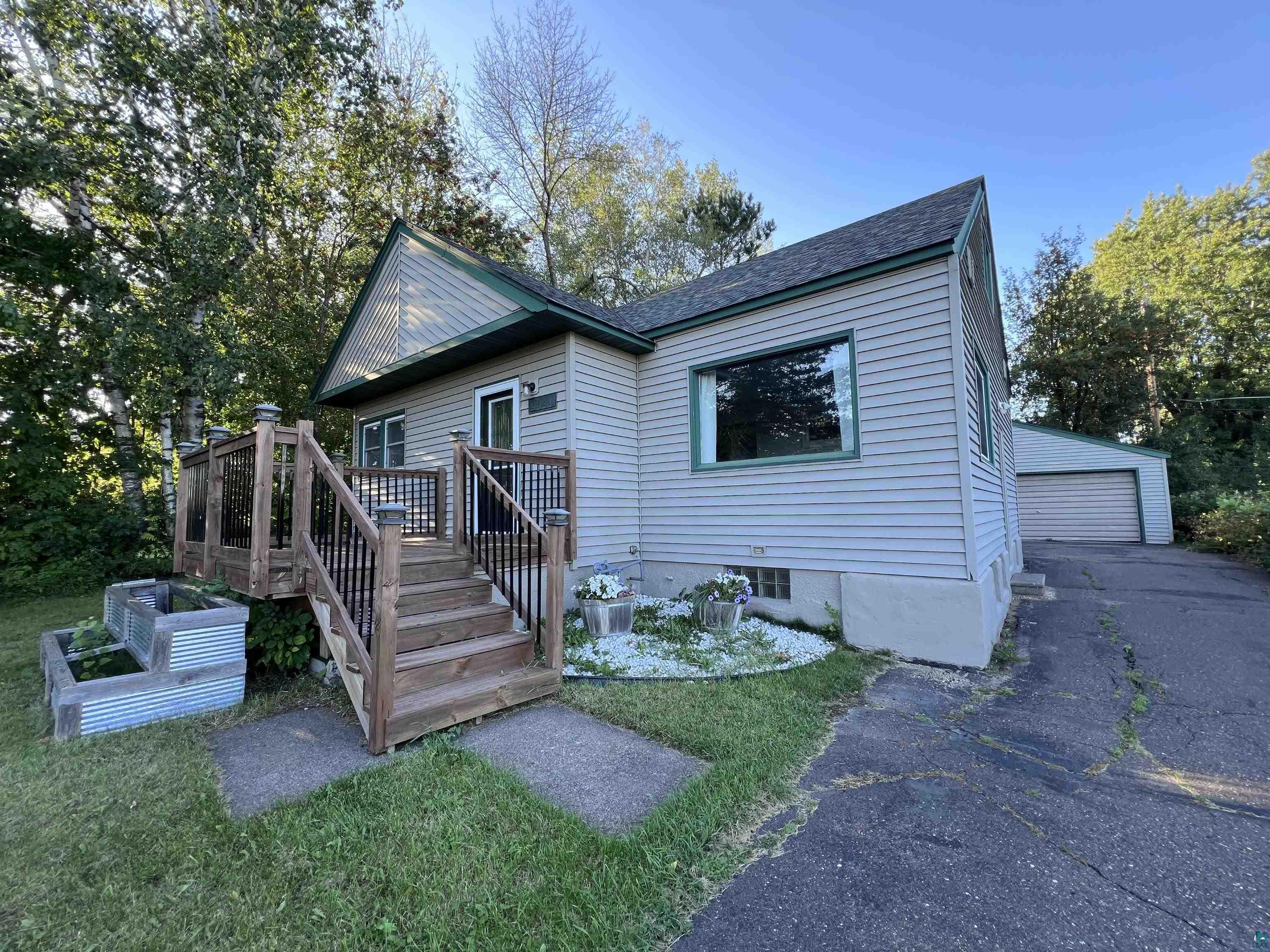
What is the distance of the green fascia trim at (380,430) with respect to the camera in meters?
8.69

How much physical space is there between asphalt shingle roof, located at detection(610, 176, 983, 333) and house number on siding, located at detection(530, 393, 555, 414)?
1.37 m

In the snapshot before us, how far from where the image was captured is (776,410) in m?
5.73

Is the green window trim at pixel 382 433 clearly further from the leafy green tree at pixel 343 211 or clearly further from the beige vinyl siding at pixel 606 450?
the beige vinyl siding at pixel 606 450

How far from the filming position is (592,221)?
1731 centimetres

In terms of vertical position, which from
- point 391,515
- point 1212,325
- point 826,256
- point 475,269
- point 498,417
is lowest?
point 391,515

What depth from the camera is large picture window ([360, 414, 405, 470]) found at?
8.61m

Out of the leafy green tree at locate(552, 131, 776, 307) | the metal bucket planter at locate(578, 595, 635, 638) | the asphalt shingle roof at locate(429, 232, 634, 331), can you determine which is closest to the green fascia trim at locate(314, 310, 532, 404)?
the asphalt shingle roof at locate(429, 232, 634, 331)

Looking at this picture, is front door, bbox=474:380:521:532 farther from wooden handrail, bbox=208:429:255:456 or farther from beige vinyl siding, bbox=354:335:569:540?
wooden handrail, bbox=208:429:255:456

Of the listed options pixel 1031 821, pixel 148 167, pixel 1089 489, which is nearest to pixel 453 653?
pixel 1031 821

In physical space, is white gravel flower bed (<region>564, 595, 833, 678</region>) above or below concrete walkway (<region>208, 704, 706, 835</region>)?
above

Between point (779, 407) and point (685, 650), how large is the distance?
112 inches

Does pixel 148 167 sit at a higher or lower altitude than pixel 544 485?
higher

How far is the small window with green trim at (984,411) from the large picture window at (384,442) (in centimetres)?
824

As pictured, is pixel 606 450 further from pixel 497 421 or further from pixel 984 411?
pixel 984 411
